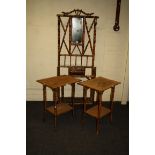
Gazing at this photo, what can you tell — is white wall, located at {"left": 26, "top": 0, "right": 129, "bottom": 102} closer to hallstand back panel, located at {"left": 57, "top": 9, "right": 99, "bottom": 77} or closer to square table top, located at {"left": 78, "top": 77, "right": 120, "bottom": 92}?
hallstand back panel, located at {"left": 57, "top": 9, "right": 99, "bottom": 77}

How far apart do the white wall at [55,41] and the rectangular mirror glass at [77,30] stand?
29 cm

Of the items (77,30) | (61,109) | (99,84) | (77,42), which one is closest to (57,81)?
(61,109)

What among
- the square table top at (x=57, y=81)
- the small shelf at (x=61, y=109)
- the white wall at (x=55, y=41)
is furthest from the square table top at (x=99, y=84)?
the white wall at (x=55, y=41)

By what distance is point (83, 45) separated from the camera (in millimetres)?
4023

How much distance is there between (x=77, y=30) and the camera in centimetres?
398

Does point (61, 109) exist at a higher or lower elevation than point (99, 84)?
lower

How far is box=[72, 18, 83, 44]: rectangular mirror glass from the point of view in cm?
393

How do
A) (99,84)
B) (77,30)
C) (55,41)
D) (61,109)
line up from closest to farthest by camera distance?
(99,84) < (61,109) < (77,30) < (55,41)

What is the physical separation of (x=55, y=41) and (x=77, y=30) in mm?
477

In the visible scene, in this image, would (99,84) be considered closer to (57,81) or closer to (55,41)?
(57,81)

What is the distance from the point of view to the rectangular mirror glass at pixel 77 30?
393 centimetres
